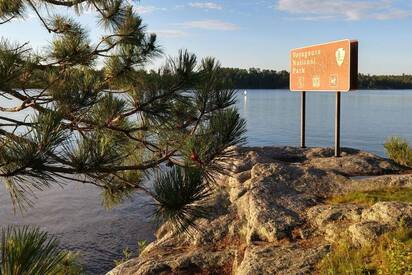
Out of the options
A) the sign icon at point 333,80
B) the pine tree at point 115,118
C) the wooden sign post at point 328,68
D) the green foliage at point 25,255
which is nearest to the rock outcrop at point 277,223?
the pine tree at point 115,118

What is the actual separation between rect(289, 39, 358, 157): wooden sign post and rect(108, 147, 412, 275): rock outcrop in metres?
2.28

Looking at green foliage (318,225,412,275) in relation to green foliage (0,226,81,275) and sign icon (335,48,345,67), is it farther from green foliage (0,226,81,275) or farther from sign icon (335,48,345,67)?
sign icon (335,48,345,67)

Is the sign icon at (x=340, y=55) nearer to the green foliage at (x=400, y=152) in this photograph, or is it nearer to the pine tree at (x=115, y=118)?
the green foliage at (x=400, y=152)

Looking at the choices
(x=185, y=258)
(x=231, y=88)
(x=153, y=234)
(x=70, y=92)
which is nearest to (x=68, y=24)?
(x=70, y=92)

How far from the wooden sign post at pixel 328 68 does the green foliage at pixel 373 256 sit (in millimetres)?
5388

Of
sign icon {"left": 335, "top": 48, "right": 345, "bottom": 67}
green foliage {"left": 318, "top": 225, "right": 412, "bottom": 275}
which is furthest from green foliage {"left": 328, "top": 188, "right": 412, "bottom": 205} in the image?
sign icon {"left": 335, "top": 48, "right": 345, "bottom": 67}

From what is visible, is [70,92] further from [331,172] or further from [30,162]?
[331,172]

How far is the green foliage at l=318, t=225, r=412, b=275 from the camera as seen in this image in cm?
411

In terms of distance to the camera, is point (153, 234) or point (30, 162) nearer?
point (30, 162)

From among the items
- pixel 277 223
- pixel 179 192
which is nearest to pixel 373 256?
pixel 277 223

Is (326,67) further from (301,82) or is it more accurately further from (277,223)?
(277,223)

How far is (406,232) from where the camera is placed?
5.16m

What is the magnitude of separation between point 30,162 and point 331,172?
658 centimetres

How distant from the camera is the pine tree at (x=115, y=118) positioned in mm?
2827
